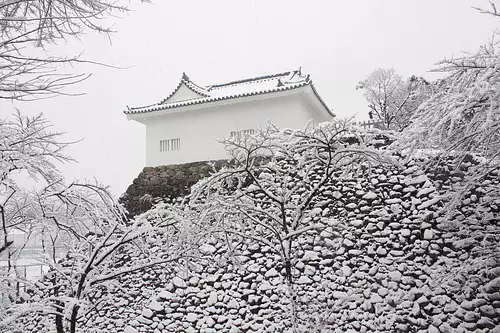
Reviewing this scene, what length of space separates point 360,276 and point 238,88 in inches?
351

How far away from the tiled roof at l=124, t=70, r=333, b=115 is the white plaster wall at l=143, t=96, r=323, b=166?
1.20 feet

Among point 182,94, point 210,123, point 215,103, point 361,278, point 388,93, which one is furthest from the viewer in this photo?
point 388,93

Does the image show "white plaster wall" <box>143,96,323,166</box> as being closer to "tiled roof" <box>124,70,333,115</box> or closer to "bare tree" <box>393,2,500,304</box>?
"tiled roof" <box>124,70,333,115</box>

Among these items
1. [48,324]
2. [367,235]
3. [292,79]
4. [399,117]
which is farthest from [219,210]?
[399,117]

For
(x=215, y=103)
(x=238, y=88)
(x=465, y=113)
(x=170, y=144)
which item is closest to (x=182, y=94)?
(x=215, y=103)

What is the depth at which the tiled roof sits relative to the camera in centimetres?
1147

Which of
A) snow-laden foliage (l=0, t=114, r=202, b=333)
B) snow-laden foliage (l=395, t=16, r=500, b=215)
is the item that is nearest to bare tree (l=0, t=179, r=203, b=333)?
snow-laden foliage (l=0, t=114, r=202, b=333)

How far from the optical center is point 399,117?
15.4 meters

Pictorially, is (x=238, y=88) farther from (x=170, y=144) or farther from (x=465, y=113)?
(x=465, y=113)

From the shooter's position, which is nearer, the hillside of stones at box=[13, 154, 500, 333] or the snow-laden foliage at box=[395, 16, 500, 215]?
the snow-laden foliage at box=[395, 16, 500, 215]

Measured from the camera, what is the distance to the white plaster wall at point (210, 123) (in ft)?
37.8

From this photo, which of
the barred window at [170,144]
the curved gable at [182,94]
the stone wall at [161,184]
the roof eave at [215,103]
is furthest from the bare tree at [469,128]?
the curved gable at [182,94]

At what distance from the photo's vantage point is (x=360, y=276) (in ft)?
21.3

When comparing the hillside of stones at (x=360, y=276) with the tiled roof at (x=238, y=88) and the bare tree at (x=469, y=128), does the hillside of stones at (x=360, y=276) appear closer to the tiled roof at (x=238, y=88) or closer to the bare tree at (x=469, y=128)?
the bare tree at (x=469, y=128)
